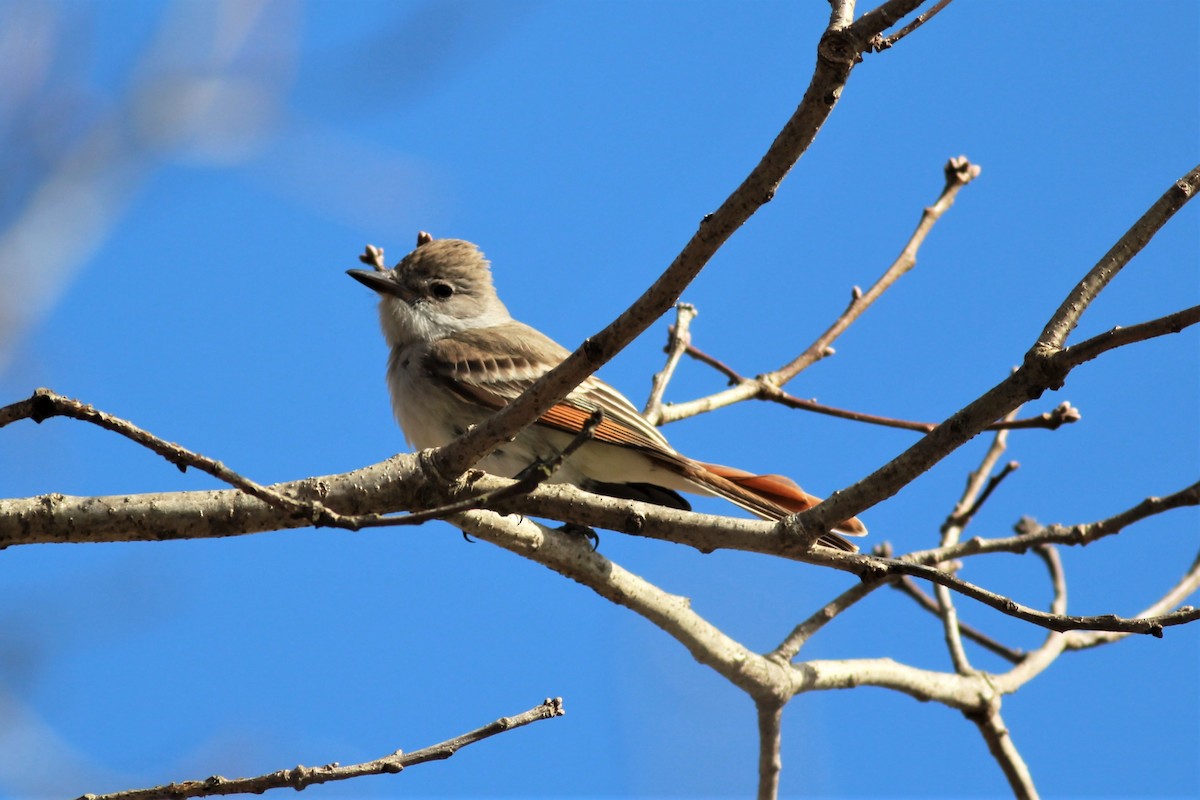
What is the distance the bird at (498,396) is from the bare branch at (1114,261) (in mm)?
2123

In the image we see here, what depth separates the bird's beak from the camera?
768 cm

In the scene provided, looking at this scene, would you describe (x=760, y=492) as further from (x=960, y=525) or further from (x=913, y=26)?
Answer: (x=913, y=26)

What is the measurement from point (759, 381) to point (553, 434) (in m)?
1.14

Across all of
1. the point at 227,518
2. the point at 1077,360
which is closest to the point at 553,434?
the point at 227,518

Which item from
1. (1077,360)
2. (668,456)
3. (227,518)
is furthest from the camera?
(668,456)

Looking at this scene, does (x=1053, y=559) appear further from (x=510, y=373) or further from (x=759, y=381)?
(x=510, y=373)

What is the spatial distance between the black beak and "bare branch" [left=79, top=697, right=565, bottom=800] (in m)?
4.81

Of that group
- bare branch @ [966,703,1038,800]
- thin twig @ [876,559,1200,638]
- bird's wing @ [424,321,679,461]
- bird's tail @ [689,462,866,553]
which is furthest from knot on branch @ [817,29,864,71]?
bare branch @ [966,703,1038,800]

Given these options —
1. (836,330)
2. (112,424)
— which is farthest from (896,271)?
(112,424)

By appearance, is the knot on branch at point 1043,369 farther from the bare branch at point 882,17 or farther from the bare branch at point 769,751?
the bare branch at point 769,751

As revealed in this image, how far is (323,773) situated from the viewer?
307 centimetres

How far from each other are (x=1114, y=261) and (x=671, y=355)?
370 centimetres

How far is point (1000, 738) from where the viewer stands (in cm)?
587

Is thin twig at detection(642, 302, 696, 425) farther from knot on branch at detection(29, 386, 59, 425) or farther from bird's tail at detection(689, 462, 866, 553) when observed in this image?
knot on branch at detection(29, 386, 59, 425)
